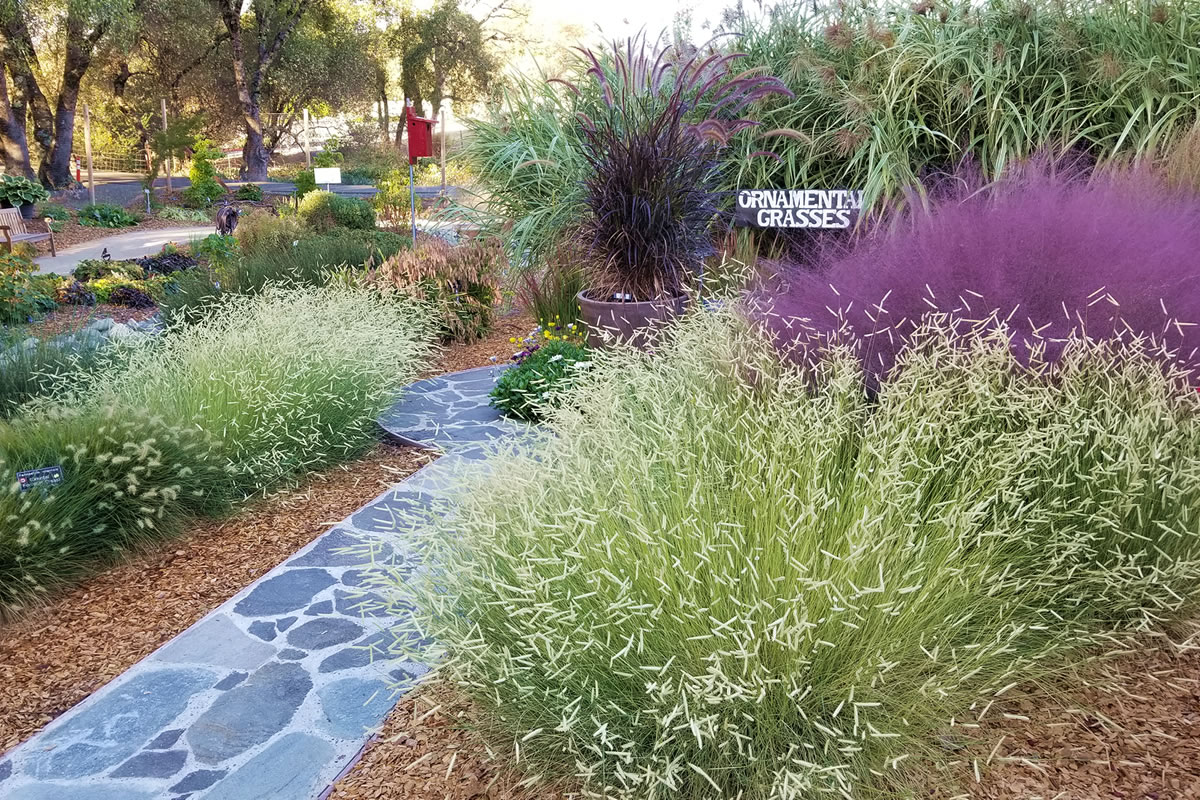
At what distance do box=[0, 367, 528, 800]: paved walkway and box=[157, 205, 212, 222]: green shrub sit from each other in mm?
17013

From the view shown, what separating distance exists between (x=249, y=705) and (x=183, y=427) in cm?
174

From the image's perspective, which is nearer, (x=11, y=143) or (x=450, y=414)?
(x=450, y=414)

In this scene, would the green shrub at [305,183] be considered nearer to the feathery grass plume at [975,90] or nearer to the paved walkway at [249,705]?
A: the feathery grass plume at [975,90]

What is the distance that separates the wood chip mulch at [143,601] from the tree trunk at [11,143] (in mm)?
16248

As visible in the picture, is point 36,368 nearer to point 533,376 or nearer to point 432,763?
point 533,376

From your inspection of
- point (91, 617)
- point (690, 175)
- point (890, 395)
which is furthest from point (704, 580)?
point (690, 175)

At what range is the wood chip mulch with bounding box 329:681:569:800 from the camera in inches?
74.7

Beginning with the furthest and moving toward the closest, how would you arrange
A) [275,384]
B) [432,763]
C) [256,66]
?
[256,66] < [275,384] < [432,763]

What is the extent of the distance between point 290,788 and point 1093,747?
196 cm

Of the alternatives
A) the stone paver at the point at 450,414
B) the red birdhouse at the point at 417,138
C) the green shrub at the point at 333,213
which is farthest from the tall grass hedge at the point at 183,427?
the green shrub at the point at 333,213

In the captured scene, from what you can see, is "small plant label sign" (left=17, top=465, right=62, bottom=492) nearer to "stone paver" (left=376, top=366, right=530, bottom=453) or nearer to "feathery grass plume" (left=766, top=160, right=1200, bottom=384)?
"stone paver" (left=376, top=366, right=530, bottom=453)

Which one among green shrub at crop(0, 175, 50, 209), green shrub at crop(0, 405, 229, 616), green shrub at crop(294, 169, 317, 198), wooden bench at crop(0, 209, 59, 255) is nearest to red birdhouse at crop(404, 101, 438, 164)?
green shrub at crop(0, 405, 229, 616)

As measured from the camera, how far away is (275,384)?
14.0ft

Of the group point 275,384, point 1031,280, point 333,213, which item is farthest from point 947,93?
point 333,213
